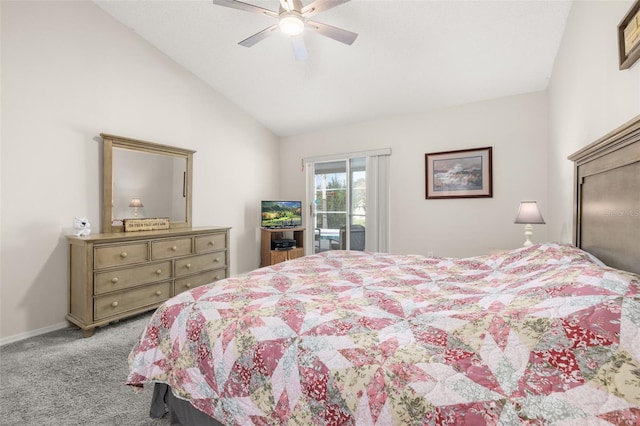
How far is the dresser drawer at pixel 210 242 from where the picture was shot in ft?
11.5

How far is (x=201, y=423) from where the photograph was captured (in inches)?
50.9

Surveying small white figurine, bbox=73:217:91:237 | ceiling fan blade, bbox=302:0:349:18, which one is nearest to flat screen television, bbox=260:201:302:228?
small white figurine, bbox=73:217:91:237

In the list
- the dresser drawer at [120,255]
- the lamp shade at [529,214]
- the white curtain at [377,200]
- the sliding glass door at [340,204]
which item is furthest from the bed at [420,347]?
the sliding glass door at [340,204]

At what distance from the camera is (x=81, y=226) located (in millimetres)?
2754

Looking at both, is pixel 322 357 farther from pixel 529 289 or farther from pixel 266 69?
pixel 266 69

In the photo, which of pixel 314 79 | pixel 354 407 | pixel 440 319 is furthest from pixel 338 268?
pixel 314 79

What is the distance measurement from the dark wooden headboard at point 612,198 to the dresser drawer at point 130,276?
136 inches

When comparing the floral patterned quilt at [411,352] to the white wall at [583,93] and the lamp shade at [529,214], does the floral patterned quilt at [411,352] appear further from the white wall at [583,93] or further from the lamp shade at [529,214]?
the lamp shade at [529,214]

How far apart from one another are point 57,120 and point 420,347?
3501 millimetres

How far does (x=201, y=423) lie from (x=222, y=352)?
1.32 ft

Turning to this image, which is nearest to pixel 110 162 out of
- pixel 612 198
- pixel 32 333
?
pixel 32 333

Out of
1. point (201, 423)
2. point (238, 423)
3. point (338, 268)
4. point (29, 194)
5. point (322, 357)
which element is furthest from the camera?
point (29, 194)

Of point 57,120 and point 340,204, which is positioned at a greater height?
point 57,120

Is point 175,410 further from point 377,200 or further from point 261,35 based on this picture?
point 377,200
